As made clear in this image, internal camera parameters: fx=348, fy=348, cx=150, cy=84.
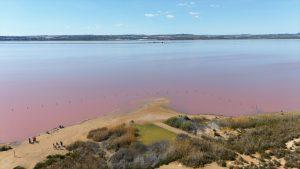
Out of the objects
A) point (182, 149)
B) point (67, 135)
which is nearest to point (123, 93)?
point (67, 135)

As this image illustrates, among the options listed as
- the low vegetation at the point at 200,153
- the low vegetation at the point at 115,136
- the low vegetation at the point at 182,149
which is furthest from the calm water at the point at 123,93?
the low vegetation at the point at 200,153

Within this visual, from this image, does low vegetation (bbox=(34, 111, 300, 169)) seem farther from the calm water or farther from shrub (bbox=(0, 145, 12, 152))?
the calm water

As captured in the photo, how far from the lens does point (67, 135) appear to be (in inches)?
1171

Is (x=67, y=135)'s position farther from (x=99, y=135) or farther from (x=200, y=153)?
(x=200, y=153)

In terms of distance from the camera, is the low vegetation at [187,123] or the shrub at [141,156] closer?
the shrub at [141,156]

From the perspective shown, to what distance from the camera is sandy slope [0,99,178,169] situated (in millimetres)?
23703

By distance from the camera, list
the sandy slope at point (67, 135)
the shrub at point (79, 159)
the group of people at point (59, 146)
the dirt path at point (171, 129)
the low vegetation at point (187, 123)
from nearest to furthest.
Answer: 1. the shrub at point (79, 159)
2. the sandy slope at point (67, 135)
3. the group of people at point (59, 146)
4. the dirt path at point (171, 129)
5. the low vegetation at point (187, 123)

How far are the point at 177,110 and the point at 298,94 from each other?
19283 millimetres

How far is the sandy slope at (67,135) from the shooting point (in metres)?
23.7

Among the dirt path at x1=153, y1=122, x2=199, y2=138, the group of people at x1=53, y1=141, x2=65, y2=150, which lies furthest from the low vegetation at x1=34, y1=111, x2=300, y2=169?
the group of people at x1=53, y1=141, x2=65, y2=150

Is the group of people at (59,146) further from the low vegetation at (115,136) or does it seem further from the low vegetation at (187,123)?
the low vegetation at (187,123)

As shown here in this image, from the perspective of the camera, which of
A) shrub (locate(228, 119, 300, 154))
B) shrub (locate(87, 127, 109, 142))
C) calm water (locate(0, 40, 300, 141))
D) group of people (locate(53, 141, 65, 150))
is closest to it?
shrub (locate(228, 119, 300, 154))

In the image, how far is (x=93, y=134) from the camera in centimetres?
2833

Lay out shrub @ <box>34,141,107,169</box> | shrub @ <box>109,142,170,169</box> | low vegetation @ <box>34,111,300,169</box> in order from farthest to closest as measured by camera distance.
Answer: shrub @ <box>34,141,107,169</box> < shrub @ <box>109,142,170,169</box> < low vegetation @ <box>34,111,300,169</box>
